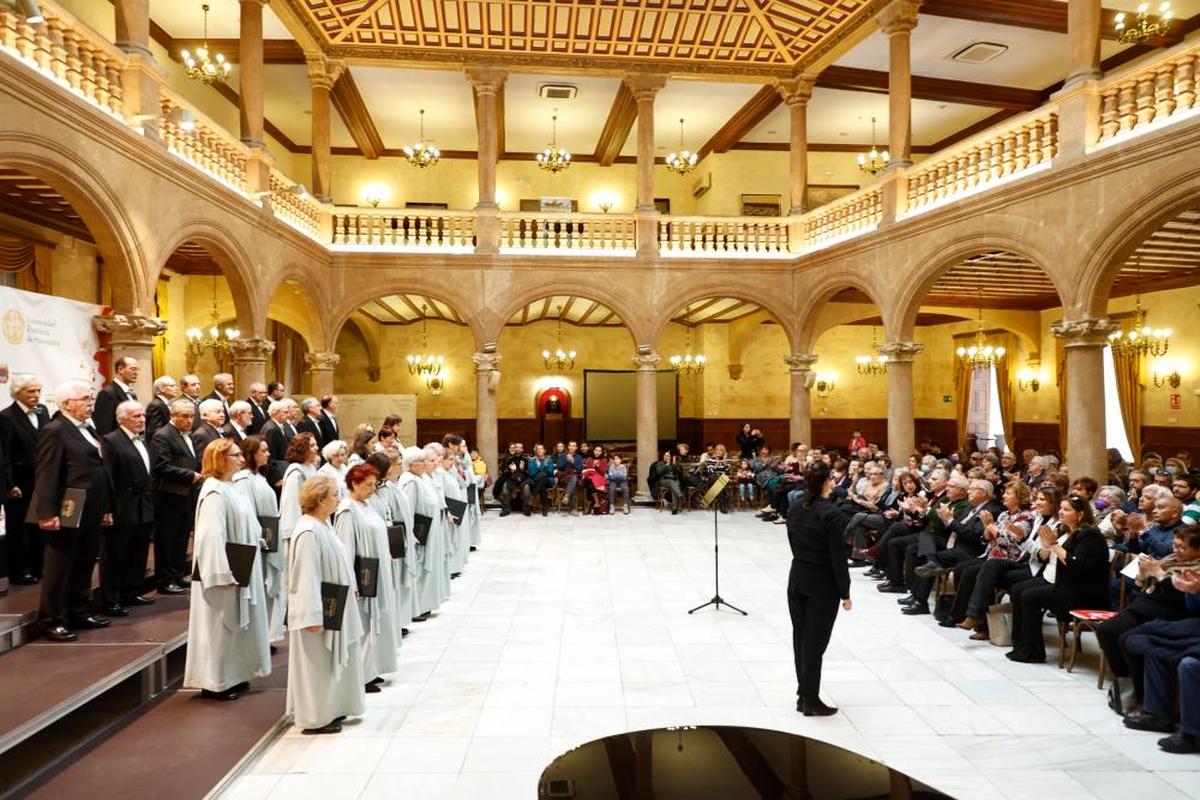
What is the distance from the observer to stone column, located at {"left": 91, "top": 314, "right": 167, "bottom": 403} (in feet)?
25.6

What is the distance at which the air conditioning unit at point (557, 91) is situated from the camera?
51.7 ft

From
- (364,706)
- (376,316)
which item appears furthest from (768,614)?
(376,316)

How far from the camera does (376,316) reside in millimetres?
20016

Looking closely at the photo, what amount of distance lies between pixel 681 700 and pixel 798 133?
1314 centimetres

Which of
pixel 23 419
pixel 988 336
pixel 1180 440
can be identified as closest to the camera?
pixel 23 419

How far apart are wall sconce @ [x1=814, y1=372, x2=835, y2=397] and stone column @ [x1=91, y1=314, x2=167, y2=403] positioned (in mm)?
17209

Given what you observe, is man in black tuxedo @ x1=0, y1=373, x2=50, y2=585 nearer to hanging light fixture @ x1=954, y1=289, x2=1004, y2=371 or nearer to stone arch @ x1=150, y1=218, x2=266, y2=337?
stone arch @ x1=150, y1=218, x2=266, y2=337

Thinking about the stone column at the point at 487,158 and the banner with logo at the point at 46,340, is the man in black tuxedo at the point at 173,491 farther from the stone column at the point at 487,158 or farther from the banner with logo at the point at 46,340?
the stone column at the point at 487,158

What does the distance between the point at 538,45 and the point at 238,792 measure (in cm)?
1367

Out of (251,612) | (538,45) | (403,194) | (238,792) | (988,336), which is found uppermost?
(538,45)

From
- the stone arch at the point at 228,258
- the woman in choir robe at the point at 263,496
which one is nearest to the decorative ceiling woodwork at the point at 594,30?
the stone arch at the point at 228,258

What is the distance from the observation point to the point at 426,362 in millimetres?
20625

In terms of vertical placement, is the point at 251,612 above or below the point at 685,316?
below

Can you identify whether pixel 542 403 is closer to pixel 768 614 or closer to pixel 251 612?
pixel 768 614
